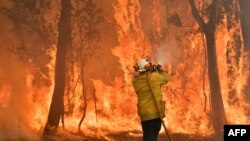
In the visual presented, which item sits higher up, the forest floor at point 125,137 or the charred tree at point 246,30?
the charred tree at point 246,30

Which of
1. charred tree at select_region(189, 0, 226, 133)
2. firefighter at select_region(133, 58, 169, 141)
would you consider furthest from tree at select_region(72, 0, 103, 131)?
firefighter at select_region(133, 58, 169, 141)

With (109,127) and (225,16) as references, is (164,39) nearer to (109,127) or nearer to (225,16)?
(225,16)

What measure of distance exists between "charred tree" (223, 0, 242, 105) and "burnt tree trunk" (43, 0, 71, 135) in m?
4.65

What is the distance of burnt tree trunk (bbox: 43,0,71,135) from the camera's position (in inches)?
378

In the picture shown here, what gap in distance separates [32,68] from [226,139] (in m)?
6.07

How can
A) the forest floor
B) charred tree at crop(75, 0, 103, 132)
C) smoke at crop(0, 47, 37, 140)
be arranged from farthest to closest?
charred tree at crop(75, 0, 103, 132)
the forest floor
smoke at crop(0, 47, 37, 140)

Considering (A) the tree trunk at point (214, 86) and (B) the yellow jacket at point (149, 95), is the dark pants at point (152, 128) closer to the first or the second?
(B) the yellow jacket at point (149, 95)

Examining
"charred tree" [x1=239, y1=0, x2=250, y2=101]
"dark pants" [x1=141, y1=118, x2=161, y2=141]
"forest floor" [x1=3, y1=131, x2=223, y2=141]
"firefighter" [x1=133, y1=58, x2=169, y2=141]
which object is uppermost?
"charred tree" [x1=239, y1=0, x2=250, y2=101]

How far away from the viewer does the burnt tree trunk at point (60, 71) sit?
378 inches

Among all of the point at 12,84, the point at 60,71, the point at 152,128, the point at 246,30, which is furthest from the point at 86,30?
the point at 246,30

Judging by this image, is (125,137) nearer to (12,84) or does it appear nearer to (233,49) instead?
(12,84)

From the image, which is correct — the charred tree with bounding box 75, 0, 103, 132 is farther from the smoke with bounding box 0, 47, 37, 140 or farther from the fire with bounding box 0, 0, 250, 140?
the smoke with bounding box 0, 47, 37, 140

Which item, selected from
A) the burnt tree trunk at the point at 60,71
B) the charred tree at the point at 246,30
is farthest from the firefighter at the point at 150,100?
the charred tree at the point at 246,30

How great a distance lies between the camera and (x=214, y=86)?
10.5m
